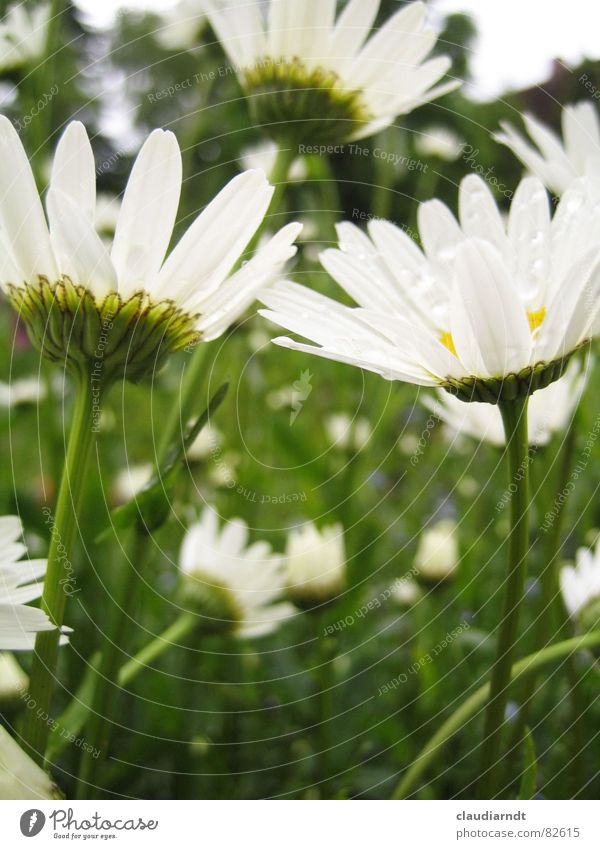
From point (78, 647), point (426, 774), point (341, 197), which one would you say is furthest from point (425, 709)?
point (341, 197)

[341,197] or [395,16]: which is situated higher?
[341,197]

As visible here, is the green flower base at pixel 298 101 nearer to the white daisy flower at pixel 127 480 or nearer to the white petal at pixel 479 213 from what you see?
the white petal at pixel 479 213

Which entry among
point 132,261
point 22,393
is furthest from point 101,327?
point 22,393

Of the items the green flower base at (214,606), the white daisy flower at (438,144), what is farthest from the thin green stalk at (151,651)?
the white daisy flower at (438,144)

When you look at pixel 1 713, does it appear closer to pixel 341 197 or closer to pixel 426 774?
pixel 426 774

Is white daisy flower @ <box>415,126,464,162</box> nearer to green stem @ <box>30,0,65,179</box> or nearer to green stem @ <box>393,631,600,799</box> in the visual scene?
green stem @ <box>30,0,65,179</box>
